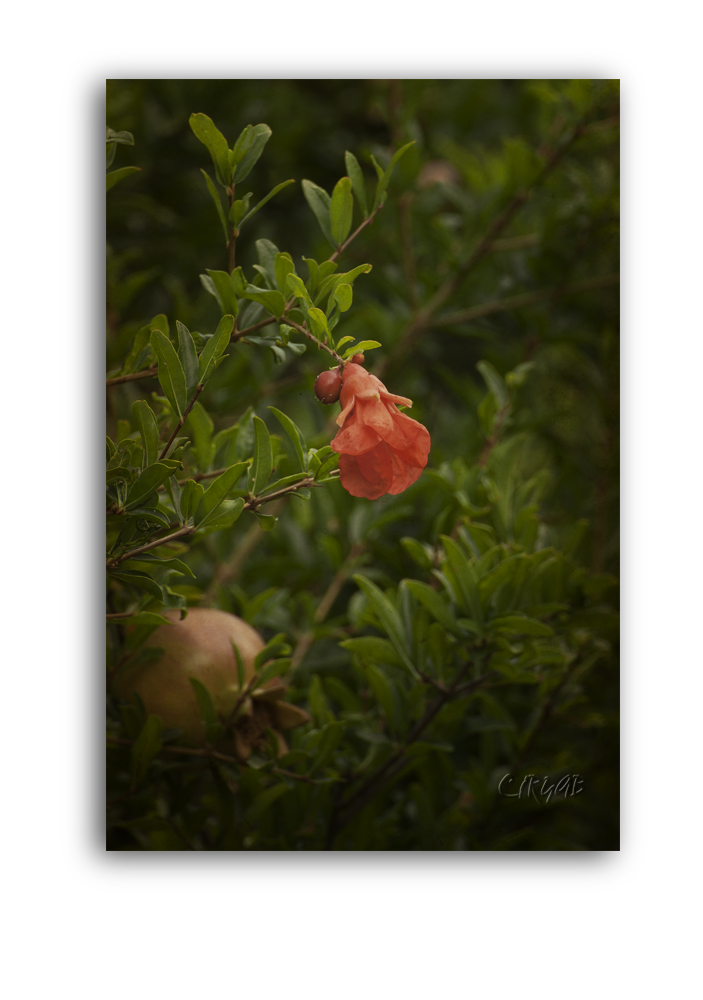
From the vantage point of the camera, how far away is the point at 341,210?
0.55 meters

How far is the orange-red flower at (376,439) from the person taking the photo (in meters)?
0.46

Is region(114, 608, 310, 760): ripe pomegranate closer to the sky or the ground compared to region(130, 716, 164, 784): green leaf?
closer to the sky

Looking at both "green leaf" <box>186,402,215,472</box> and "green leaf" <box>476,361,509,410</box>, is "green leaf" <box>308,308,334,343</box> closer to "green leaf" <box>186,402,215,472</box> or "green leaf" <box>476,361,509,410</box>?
"green leaf" <box>186,402,215,472</box>

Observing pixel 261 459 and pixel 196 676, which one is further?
pixel 196 676

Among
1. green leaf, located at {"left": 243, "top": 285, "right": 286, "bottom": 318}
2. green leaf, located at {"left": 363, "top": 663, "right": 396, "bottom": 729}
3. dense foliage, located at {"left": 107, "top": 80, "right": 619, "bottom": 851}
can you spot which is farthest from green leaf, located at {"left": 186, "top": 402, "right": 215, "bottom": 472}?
green leaf, located at {"left": 363, "top": 663, "right": 396, "bottom": 729}

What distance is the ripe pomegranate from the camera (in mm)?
617

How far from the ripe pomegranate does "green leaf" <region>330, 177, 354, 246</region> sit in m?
0.30

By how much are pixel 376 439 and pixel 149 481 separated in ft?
0.49

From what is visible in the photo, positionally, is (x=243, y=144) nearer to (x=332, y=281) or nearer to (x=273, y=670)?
(x=332, y=281)

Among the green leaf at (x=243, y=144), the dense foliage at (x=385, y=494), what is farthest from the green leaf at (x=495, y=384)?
the green leaf at (x=243, y=144)

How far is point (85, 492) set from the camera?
1.85ft

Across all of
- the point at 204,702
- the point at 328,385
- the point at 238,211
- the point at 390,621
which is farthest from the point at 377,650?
the point at 238,211

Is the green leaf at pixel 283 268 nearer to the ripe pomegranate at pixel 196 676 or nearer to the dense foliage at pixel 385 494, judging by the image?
the dense foliage at pixel 385 494

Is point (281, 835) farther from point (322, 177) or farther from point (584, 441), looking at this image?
point (322, 177)
